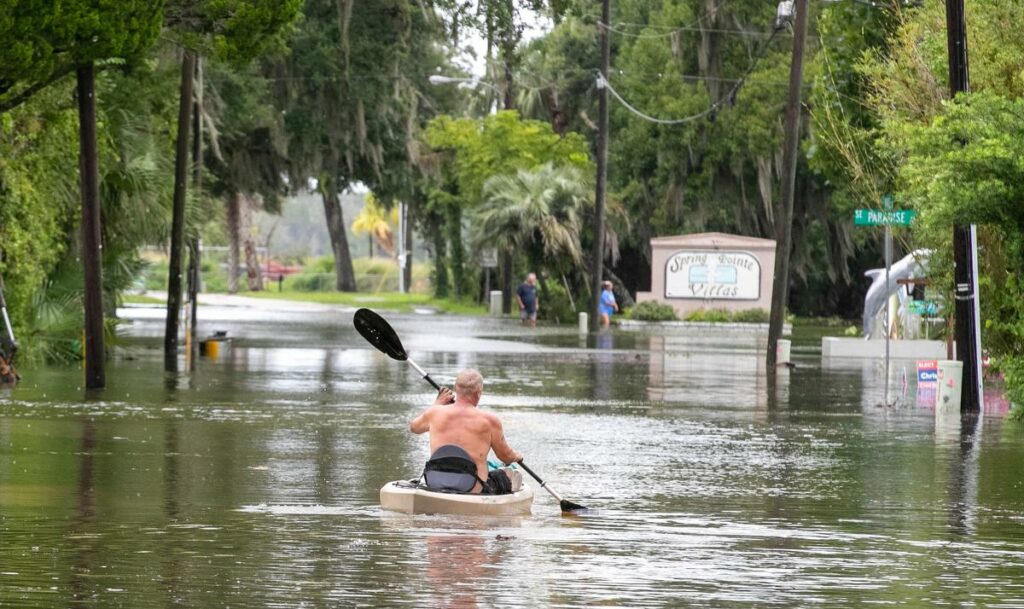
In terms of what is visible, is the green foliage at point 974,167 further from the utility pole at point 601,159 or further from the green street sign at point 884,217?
the utility pole at point 601,159

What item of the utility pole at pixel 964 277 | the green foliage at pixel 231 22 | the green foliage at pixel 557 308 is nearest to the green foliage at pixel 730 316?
the green foliage at pixel 557 308

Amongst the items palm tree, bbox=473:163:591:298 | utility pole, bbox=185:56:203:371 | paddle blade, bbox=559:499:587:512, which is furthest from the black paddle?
palm tree, bbox=473:163:591:298

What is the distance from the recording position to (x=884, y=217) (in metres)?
26.5

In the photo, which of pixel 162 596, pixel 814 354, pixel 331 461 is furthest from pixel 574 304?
pixel 162 596

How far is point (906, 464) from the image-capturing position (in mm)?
18703

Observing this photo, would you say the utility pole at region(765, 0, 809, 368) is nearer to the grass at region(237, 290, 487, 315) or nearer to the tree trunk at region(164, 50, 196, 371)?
the tree trunk at region(164, 50, 196, 371)

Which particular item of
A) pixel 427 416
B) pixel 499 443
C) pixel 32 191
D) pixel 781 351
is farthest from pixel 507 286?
pixel 499 443

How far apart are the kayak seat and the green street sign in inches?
534

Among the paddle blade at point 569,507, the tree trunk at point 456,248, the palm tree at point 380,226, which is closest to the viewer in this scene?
the paddle blade at point 569,507

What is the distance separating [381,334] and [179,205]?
18460 millimetres

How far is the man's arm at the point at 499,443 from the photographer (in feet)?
46.0

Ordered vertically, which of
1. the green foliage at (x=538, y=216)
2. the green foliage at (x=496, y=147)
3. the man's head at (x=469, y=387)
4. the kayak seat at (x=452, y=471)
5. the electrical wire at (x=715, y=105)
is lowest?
the kayak seat at (x=452, y=471)

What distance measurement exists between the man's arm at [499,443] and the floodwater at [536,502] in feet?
1.65

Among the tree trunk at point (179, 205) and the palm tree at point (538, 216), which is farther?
the palm tree at point (538, 216)
